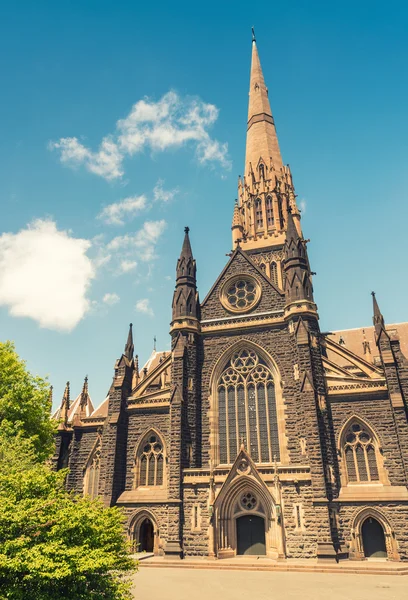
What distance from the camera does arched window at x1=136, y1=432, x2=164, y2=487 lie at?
A: 2459cm

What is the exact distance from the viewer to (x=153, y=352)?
133ft

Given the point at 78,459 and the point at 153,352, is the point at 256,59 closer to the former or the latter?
the point at 153,352

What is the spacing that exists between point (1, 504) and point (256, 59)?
56214mm

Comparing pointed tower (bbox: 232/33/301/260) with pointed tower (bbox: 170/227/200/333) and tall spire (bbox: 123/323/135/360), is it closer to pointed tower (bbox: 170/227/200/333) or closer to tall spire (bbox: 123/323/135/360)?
pointed tower (bbox: 170/227/200/333)

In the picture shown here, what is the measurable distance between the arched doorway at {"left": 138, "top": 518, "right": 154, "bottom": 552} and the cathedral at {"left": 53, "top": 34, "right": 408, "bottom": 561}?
2.7 inches

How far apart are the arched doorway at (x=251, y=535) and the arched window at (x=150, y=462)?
16.5ft

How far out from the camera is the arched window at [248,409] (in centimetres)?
2328

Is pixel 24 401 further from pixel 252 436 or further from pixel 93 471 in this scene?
pixel 252 436

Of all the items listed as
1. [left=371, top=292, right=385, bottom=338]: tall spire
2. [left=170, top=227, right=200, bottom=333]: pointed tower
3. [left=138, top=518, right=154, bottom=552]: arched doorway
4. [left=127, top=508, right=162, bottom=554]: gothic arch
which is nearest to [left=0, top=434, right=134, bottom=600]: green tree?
[left=127, top=508, right=162, bottom=554]: gothic arch

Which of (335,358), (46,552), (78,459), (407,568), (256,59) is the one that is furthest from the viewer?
(256,59)

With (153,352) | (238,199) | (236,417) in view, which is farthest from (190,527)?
(238,199)

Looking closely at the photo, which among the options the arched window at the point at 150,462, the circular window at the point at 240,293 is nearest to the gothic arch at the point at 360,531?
the arched window at the point at 150,462

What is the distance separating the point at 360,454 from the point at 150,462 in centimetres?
1131

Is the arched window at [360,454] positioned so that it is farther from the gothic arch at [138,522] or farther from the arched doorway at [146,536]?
the arched doorway at [146,536]
